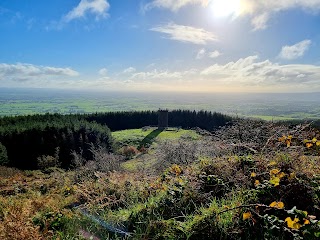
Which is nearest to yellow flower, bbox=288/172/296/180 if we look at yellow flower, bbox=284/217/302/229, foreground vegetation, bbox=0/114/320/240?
foreground vegetation, bbox=0/114/320/240

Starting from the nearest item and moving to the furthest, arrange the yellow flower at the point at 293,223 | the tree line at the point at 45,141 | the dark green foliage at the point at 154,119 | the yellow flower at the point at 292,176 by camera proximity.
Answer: the yellow flower at the point at 293,223, the yellow flower at the point at 292,176, the tree line at the point at 45,141, the dark green foliage at the point at 154,119

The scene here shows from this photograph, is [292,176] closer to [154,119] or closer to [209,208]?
[209,208]

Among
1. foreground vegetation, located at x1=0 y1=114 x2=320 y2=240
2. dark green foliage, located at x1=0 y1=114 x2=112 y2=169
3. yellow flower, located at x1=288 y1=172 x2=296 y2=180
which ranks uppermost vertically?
yellow flower, located at x1=288 y1=172 x2=296 y2=180

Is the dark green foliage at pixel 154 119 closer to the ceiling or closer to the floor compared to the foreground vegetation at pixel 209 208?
closer to the floor

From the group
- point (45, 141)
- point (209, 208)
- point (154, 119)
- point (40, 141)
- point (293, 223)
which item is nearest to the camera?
point (293, 223)

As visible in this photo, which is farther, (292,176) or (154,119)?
(154,119)

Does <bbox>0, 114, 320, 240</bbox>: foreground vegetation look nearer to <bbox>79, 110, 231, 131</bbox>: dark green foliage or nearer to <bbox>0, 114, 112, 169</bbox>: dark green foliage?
<bbox>0, 114, 112, 169</bbox>: dark green foliage

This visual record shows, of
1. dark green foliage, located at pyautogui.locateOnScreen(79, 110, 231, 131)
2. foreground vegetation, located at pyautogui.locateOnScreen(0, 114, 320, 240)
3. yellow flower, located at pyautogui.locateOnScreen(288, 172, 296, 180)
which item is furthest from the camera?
dark green foliage, located at pyautogui.locateOnScreen(79, 110, 231, 131)

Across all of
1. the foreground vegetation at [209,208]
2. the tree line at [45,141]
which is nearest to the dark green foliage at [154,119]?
the tree line at [45,141]

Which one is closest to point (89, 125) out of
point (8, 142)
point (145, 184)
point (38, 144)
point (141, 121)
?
point (38, 144)

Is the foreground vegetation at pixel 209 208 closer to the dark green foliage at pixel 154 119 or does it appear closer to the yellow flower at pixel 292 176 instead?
the yellow flower at pixel 292 176

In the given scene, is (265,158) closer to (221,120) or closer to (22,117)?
(22,117)

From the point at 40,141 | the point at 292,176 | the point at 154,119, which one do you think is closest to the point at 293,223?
the point at 292,176

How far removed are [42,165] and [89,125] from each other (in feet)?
33.2
